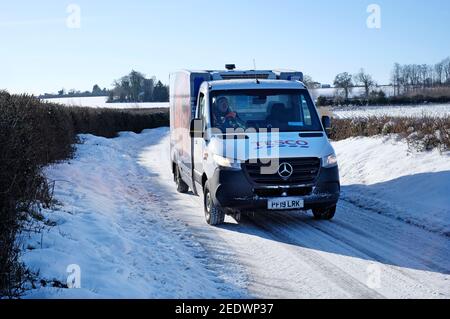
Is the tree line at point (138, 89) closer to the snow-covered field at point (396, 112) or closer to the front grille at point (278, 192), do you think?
the snow-covered field at point (396, 112)

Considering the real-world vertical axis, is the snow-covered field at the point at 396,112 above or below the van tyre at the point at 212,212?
above

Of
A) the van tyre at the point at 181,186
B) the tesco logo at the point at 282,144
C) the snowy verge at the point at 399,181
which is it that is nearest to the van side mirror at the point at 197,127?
the tesco logo at the point at 282,144

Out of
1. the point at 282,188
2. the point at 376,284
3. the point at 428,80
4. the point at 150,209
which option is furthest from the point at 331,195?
the point at 428,80

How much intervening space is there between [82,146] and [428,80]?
6124 cm

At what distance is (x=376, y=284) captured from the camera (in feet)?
19.5

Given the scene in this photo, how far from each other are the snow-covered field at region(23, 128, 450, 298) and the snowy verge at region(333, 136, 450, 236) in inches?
1.7

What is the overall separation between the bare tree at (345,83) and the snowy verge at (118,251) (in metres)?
45.6

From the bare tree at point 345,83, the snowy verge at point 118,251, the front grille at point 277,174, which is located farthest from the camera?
the bare tree at point 345,83

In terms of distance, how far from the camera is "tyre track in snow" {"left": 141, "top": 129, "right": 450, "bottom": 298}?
5.87 meters

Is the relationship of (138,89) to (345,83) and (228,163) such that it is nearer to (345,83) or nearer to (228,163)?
(345,83)

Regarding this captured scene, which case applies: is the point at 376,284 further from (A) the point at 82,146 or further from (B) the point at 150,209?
(A) the point at 82,146

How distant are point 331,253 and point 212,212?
2.57 m

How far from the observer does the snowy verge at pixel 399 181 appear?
372 inches

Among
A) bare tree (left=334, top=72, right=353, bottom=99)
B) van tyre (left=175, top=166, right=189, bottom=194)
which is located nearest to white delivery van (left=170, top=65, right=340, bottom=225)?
van tyre (left=175, top=166, right=189, bottom=194)
